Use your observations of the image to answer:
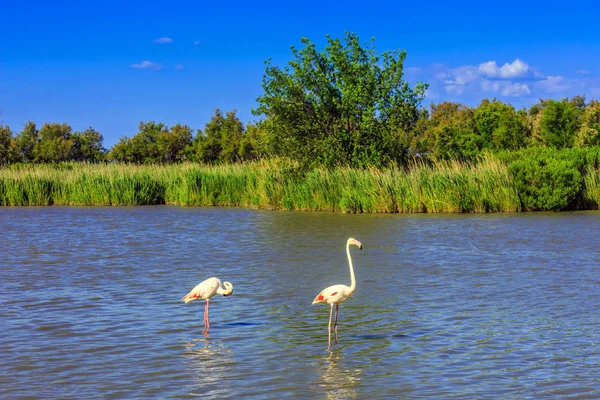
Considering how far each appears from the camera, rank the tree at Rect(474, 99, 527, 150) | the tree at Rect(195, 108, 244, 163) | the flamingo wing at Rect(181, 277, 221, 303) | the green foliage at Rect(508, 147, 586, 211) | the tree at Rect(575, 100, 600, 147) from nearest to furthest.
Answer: the flamingo wing at Rect(181, 277, 221, 303)
the green foliage at Rect(508, 147, 586, 211)
the tree at Rect(575, 100, 600, 147)
the tree at Rect(474, 99, 527, 150)
the tree at Rect(195, 108, 244, 163)

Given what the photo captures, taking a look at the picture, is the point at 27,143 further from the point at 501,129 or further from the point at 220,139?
the point at 501,129

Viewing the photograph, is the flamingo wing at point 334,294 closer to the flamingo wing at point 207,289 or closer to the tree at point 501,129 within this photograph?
the flamingo wing at point 207,289

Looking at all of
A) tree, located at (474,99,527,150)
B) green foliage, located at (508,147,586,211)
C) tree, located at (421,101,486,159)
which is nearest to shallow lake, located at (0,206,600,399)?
green foliage, located at (508,147,586,211)

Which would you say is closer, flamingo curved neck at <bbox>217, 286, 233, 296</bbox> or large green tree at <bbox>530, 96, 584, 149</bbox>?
flamingo curved neck at <bbox>217, 286, 233, 296</bbox>

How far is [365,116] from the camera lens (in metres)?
33.4

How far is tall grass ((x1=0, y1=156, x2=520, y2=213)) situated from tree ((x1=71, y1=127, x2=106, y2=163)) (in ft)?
77.8

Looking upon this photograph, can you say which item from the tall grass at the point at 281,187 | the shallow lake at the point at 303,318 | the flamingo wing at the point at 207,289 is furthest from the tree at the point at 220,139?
the flamingo wing at the point at 207,289

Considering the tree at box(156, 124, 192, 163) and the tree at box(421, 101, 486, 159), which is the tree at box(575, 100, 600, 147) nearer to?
the tree at box(421, 101, 486, 159)

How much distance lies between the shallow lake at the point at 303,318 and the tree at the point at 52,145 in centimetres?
4203

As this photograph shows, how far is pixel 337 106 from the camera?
3388cm

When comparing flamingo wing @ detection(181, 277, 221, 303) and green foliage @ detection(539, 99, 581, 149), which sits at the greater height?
green foliage @ detection(539, 99, 581, 149)

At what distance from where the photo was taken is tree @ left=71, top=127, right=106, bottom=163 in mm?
64562

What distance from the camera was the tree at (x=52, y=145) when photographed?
202 ft

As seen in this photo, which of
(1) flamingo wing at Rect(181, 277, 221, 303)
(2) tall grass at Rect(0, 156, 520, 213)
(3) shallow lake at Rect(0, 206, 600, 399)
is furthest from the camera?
(2) tall grass at Rect(0, 156, 520, 213)
